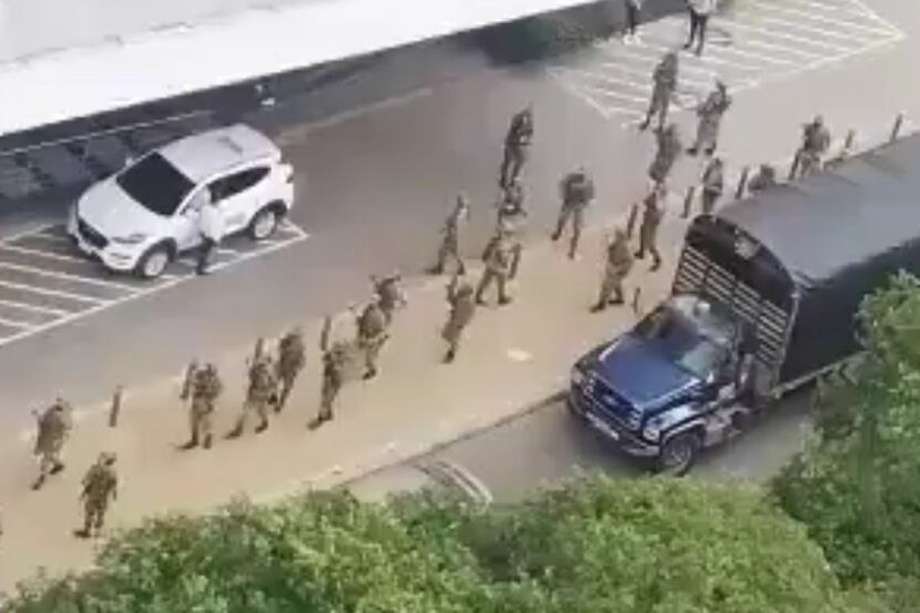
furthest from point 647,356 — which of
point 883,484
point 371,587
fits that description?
point 371,587

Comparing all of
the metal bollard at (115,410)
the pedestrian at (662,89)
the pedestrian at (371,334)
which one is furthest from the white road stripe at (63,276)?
the pedestrian at (662,89)

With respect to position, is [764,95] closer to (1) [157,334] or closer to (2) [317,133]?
(2) [317,133]

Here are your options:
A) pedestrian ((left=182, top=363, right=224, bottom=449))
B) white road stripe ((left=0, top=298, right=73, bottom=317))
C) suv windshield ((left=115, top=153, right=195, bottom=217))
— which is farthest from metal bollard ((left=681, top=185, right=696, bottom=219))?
white road stripe ((left=0, top=298, right=73, bottom=317))

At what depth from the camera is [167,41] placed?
2116 centimetres

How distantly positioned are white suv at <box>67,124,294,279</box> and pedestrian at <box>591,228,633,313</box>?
11.4 ft

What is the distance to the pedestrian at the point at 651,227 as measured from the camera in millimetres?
23062

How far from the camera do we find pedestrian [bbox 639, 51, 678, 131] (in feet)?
83.8

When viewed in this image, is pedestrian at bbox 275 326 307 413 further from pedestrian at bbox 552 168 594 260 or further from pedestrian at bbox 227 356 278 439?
pedestrian at bbox 552 168 594 260

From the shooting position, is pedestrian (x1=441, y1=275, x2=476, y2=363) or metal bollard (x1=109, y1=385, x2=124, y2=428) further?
pedestrian (x1=441, y1=275, x2=476, y2=363)

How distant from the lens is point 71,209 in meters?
22.6

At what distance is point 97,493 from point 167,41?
5.08m

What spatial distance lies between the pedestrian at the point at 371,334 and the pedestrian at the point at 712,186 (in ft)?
15.0

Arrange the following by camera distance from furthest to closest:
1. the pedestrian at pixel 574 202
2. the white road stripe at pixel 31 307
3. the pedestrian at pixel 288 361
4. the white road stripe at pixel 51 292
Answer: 1. the pedestrian at pixel 574 202
2. the white road stripe at pixel 51 292
3. the white road stripe at pixel 31 307
4. the pedestrian at pixel 288 361

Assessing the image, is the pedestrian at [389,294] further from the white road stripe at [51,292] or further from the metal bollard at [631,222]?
the metal bollard at [631,222]
